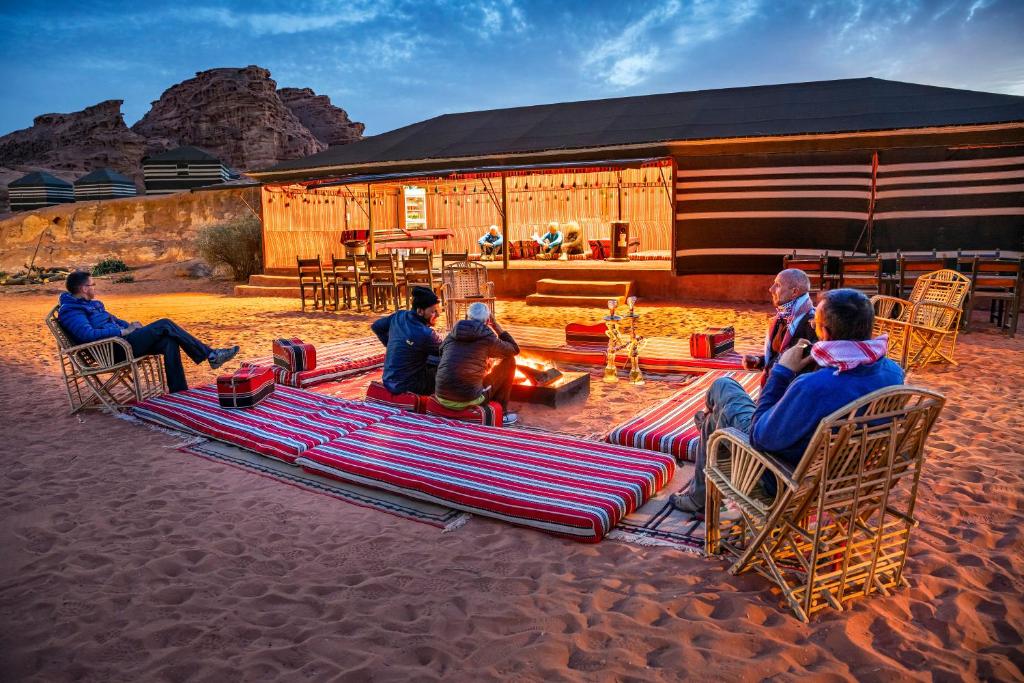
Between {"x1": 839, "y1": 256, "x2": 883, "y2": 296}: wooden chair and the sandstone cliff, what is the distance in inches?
807

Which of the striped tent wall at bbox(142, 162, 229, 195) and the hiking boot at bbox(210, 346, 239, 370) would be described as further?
the striped tent wall at bbox(142, 162, 229, 195)

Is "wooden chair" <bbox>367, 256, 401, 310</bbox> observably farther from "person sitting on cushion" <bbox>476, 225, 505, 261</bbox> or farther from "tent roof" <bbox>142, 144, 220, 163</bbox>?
"tent roof" <bbox>142, 144, 220, 163</bbox>

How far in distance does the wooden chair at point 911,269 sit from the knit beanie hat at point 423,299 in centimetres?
734

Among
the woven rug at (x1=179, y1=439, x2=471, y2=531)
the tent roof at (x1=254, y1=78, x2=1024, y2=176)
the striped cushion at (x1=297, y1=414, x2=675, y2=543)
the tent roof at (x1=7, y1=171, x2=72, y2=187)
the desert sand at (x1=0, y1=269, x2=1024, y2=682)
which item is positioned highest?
the tent roof at (x1=7, y1=171, x2=72, y2=187)

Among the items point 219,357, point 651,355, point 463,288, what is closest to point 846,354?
point 651,355

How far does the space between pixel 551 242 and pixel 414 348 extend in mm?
11227

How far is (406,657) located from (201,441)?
342 cm

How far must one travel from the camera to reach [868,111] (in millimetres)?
12562

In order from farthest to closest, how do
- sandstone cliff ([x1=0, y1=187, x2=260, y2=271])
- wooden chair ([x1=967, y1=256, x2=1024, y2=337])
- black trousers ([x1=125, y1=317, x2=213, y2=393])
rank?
sandstone cliff ([x1=0, y1=187, x2=260, y2=271]), wooden chair ([x1=967, y1=256, x2=1024, y2=337]), black trousers ([x1=125, y1=317, x2=213, y2=393])

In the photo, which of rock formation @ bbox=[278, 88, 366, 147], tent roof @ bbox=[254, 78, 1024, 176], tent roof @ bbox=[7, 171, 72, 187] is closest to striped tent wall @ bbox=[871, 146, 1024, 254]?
tent roof @ bbox=[254, 78, 1024, 176]

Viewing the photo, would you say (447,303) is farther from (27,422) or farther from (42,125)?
(42,125)

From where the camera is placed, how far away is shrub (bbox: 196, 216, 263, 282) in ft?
64.1

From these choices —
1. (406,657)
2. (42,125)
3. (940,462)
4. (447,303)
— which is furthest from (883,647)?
(42,125)

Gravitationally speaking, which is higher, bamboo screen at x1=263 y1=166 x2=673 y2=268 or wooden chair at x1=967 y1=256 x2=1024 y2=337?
bamboo screen at x1=263 y1=166 x2=673 y2=268
